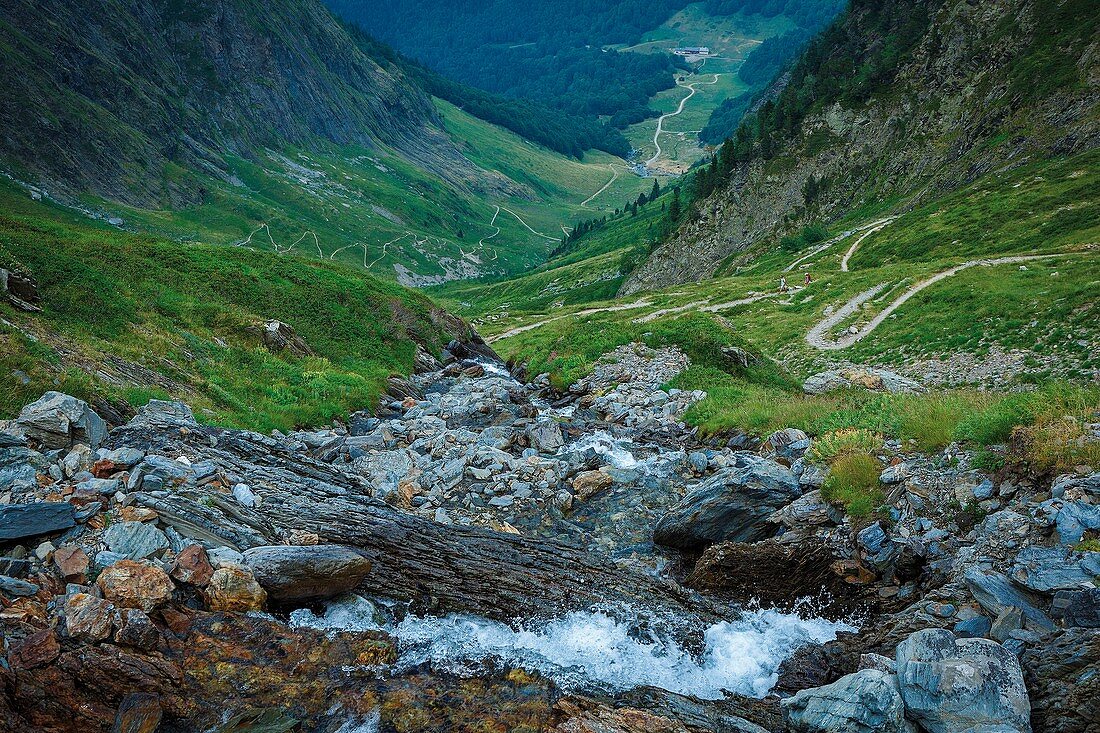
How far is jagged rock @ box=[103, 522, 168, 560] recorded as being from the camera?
10141mm

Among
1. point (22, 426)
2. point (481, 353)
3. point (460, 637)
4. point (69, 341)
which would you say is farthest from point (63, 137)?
point (460, 637)

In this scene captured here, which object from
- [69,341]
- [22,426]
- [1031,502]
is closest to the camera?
[1031,502]

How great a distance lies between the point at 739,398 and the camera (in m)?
26.7

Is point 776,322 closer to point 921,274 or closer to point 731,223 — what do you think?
point 921,274

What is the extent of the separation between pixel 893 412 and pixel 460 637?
14.4m

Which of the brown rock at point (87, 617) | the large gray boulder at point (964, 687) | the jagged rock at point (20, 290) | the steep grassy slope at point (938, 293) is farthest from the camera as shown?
the steep grassy slope at point (938, 293)

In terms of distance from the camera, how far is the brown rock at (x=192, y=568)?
10.1 metres

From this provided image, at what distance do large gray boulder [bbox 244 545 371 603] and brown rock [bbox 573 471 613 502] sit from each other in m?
8.98

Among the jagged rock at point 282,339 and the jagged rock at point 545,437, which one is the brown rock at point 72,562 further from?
the jagged rock at point 282,339

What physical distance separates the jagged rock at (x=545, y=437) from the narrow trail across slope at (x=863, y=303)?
28.7 meters

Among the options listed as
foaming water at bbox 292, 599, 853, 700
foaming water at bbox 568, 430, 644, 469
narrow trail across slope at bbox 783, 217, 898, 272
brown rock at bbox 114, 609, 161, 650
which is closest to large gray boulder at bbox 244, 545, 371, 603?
foaming water at bbox 292, 599, 853, 700

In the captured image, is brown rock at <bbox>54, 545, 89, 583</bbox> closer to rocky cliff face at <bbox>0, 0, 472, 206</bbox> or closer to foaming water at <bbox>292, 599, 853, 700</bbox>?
foaming water at <bbox>292, 599, 853, 700</bbox>

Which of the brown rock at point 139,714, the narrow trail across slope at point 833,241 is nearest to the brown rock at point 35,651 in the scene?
the brown rock at point 139,714

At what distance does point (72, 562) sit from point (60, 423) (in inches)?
207
